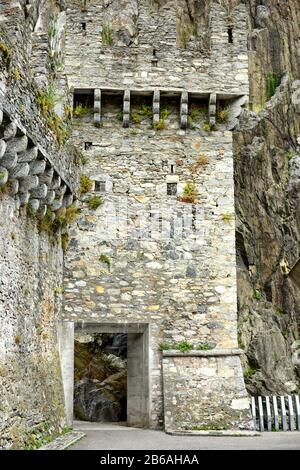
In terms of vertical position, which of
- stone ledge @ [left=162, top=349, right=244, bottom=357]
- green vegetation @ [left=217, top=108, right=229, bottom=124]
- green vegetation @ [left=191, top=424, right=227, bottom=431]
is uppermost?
green vegetation @ [left=217, top=108, right=229, bottom=124]

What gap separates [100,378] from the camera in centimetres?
1653

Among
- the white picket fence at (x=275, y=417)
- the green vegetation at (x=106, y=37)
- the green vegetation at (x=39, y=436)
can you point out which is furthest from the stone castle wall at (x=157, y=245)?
the green vegetation at (x=39, y=436)

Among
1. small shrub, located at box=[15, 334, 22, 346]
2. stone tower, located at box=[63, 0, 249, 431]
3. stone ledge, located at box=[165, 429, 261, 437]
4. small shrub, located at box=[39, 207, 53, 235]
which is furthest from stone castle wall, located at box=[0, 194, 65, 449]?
stone ledge, located at box=[165, 429, 261, 437]

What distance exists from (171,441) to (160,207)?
4.77m

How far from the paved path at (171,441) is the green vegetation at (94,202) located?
427 centimetres

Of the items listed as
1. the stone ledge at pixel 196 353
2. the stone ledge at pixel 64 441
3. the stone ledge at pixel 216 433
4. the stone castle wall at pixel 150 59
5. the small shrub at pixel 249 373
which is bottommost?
the stone ledge at pixel 216 433

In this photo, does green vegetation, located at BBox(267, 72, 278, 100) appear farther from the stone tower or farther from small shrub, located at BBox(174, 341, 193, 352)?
small shrub, located at BBox(174, 341, 193, 352)

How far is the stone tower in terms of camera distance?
12000mm

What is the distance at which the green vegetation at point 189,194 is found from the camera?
42.0 feet

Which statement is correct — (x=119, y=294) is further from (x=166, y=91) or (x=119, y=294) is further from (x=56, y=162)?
(x=166, y=91)

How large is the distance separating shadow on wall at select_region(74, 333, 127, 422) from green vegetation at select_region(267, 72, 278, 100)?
9.87 meters

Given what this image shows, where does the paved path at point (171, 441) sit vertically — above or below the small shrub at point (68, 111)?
below

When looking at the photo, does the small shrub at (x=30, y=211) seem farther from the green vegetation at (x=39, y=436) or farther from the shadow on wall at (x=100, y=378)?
the shadow on wall at (x=100, y=378)

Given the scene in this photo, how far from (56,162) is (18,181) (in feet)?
4.96
